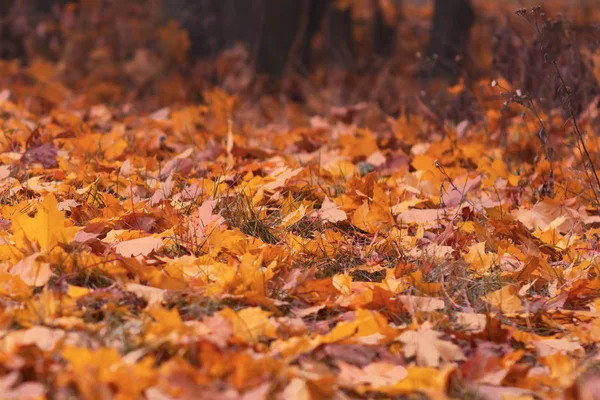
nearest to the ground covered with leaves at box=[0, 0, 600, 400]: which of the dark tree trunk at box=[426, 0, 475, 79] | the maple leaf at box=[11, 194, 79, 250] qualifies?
the maple leaf at box=[11, 194, 79, 250]

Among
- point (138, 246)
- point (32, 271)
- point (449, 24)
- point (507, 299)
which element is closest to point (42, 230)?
point (32, 271)

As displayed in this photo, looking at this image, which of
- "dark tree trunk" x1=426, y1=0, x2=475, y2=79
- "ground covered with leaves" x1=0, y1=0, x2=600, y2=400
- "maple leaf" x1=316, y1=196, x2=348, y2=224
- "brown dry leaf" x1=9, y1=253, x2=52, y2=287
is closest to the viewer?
"ground covered with leaves" x1=0, y1=0, x2=600, y2=400

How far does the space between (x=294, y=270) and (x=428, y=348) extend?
459mm

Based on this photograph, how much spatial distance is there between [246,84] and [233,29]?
0.86m

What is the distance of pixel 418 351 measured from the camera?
1.68m

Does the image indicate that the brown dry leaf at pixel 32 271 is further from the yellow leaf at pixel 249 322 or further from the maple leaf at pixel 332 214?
the maple leaf at pixel 332 214

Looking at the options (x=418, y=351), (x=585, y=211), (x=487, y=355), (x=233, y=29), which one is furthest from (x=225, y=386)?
(x=233, y=29)

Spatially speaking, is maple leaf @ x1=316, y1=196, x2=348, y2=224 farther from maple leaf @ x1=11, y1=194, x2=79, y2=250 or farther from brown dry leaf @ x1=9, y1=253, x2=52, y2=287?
brown dry leaf @ x1=9, y1=253, x2=52, y2=287

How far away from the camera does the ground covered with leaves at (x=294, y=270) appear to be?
1533mm

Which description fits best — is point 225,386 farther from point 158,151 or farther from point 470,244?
point 158,151

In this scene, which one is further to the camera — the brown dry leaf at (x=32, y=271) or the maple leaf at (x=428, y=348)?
the brown dry leaf at (x=32, y=271)

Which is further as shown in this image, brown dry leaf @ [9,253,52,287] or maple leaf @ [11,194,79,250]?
maple leaf @ [11,194,79,250]

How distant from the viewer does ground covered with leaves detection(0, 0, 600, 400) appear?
1533mm

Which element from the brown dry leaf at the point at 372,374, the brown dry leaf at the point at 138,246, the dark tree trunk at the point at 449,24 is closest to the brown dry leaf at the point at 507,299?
the brown dry leaf at the point at 372,374
